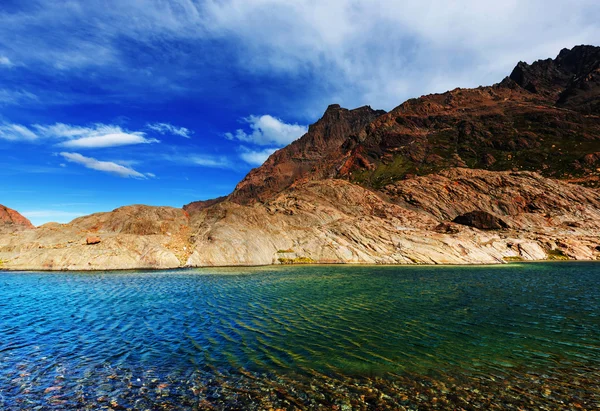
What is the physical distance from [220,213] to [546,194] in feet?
366

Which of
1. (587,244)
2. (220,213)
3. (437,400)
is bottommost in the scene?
(437,400)

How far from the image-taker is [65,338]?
20.1m

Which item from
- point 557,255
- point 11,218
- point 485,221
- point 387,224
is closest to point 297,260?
point 387,224

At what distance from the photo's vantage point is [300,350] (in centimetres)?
1816

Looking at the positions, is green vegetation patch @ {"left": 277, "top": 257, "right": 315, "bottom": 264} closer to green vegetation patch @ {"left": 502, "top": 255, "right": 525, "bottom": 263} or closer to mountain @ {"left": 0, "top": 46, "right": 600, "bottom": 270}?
mountain @ {"left": 0, "top": 46, "right": 600, "bottom": 270}

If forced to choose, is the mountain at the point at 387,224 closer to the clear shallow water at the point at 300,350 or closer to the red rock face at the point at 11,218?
the clear shallow water at the point at 300,350

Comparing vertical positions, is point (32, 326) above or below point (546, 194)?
below

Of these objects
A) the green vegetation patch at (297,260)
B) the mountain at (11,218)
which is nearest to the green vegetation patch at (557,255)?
the green vegetation patch at (297,260)

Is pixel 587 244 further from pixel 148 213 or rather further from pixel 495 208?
pixel 148 213

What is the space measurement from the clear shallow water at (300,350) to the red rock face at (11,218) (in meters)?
114

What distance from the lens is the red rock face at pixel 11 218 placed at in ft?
391

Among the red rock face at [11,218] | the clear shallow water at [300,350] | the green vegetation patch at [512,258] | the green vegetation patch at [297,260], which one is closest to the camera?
the clear shallow water at [300,350]

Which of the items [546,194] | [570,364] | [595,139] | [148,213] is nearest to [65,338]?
[570,364]

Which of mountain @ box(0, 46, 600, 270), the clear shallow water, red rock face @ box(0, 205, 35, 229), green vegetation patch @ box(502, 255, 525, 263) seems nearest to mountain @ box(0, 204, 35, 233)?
red rock face @ box(0, 205, 35, 229)
